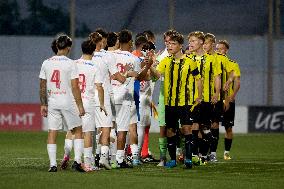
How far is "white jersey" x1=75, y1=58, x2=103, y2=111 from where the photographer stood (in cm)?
1709

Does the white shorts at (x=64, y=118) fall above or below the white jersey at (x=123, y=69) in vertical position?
below

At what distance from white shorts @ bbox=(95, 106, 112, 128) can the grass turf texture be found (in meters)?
0.76

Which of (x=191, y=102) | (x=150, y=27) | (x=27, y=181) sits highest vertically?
(x=150, y=27)

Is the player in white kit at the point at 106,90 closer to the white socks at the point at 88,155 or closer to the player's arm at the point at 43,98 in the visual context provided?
the white socks at the point at 88,155

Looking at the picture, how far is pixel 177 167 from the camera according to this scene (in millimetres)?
18250

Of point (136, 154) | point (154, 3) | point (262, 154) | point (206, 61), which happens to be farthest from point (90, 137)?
point (154, 3)

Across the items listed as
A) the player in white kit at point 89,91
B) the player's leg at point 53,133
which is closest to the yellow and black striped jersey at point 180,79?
the player in white kit at point 89,91

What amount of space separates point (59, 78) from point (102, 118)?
4.00ft

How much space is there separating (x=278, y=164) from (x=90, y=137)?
3940 mm

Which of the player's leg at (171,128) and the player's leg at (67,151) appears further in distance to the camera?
the player's leg at (171,128)

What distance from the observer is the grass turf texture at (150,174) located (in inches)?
579

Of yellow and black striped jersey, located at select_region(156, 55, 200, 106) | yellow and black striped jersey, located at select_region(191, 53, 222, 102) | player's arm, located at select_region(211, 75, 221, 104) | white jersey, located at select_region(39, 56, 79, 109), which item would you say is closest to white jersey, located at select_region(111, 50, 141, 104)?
yellow and black striped jersey, located at select_region(156, 55, 200, 106)

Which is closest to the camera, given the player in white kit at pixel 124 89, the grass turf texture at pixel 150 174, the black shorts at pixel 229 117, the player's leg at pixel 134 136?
the grass turf texture at pixel 150 174

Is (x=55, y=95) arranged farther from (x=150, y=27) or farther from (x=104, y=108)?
(x=150, y=27)
